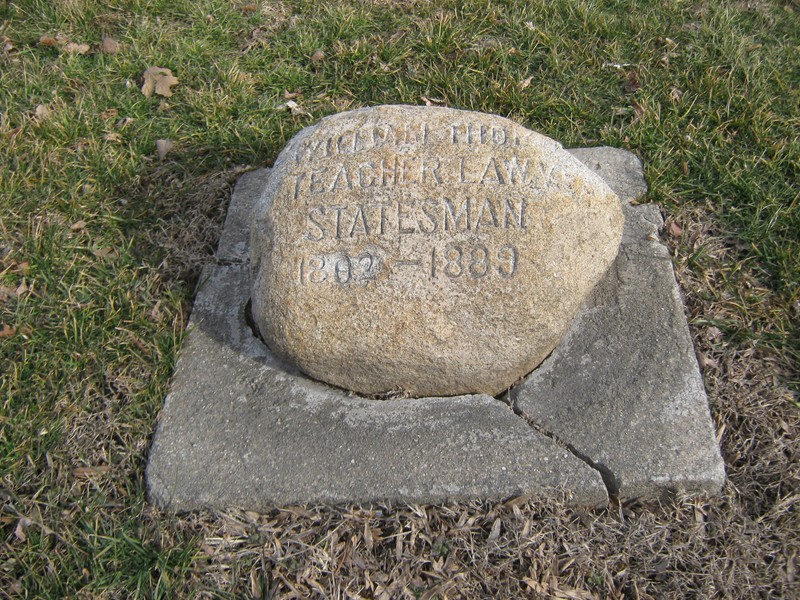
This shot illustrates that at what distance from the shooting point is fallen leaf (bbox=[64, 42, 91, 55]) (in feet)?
13.1

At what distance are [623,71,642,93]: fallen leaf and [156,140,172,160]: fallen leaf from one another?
2.46m

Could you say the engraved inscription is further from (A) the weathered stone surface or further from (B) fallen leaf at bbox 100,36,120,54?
(B) fallen leaf at bbox 100,36,120,54

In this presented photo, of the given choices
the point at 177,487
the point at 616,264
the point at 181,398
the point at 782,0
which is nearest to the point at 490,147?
the point at 616,264

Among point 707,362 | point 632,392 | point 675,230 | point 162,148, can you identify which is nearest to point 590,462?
point 632,392

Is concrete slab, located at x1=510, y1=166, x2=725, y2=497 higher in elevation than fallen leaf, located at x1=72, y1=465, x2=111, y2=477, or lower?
higher

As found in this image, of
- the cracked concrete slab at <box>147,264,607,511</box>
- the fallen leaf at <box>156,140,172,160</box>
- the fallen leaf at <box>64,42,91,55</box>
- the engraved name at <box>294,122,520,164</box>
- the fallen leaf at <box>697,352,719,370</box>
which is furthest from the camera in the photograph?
the fallen leaf at <box>64,42,91,55</box>

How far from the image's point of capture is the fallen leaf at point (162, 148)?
3.52m

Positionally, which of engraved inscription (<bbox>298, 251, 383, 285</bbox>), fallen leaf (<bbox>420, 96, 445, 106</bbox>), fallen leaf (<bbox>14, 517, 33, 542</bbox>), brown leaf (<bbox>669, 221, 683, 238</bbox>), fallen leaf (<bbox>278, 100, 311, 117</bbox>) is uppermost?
engraved inscription (<bbox>298, 251, 383, 285</bbox>)

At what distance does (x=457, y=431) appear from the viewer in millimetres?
2281

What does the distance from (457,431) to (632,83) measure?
246 centimetres

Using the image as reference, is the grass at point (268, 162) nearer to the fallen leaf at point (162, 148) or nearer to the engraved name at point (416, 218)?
the fallen leaf at point (162, 148)

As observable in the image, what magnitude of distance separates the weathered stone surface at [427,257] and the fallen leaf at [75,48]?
2319 millimetres

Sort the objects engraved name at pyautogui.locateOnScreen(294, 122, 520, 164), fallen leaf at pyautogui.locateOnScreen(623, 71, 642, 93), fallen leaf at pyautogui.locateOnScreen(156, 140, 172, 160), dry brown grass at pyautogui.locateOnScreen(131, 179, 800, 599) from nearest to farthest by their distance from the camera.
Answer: dry brown grass at pyautogui.locateOnScreen(131, 179, 800, 599)
engraved name at pyautogui.locateOnScreen(294, 122, 520, 164)
fallen leaf at pyautogui.locateOnScreen(156, 140, 172, 160)
fallen leaf at pyautogui.locateOnScreen(623, 71, 642, 93)

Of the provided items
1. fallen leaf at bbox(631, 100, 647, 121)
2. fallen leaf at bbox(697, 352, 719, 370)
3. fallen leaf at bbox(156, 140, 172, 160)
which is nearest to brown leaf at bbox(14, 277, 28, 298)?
fallen leaf at bbox(156, 140, 172, 160)
